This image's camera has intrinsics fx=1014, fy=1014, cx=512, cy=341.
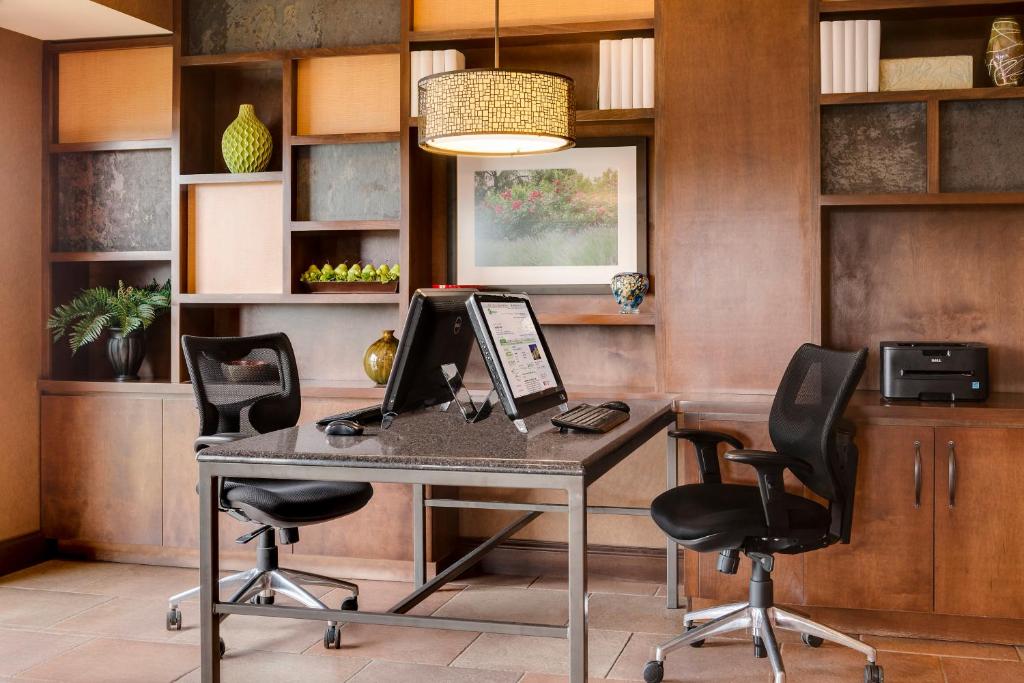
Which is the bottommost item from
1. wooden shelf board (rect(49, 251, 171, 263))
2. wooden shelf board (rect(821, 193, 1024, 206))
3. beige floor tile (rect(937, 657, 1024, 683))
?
beige floor tile (rect(937, 657, 1024, 683))

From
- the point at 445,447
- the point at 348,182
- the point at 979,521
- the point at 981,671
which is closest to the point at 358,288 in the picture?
the point at 348,182

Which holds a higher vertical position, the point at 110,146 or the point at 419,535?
the point at 110,146

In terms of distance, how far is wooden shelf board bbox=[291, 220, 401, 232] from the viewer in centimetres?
452

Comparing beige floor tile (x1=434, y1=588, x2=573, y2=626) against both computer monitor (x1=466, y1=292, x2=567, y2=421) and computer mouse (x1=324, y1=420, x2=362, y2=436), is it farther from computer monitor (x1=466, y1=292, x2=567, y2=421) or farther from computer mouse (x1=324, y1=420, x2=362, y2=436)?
computer mouse (x1=324, y1=420, x2=362, y2=436)

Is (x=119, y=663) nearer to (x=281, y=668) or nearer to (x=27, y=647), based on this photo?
(x=27, y=647)

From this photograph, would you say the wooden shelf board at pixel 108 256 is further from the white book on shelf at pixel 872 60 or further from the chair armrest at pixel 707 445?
the white book on shelf at pixel 872 60

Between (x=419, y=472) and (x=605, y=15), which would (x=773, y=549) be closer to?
(x=419, y=472)

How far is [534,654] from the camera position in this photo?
11.8ft

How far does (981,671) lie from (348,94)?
346cm

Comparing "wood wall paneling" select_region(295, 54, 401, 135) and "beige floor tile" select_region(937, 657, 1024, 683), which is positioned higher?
"wood wall paneling" select_region(295, 54, 401, 135)

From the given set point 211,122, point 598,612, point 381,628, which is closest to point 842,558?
point 598,612

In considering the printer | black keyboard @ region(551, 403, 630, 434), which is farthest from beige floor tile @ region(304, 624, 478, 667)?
the printer

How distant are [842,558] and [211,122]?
357cm

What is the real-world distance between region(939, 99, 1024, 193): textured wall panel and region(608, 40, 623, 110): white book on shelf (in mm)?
1278
